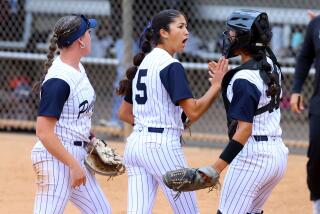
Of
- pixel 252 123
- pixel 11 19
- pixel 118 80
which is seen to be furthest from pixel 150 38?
pixel 11 19

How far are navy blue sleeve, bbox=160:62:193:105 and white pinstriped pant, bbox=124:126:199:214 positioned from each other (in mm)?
256

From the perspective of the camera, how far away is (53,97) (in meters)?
4.86

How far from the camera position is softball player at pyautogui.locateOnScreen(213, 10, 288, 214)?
4824mm

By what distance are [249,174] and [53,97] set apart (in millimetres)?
1125

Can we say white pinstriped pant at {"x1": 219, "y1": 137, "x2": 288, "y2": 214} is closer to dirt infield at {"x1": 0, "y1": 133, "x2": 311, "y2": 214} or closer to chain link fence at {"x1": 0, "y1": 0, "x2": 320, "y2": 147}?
dirt infield at {"x1": 0, "y1": 133, "x2": 311, "y2": 214}

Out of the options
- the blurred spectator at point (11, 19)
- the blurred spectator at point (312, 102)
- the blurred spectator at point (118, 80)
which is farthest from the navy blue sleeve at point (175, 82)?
the blurred spectator at point (11, 19)

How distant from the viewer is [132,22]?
1041 cm

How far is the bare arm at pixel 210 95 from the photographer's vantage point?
498 centimetres

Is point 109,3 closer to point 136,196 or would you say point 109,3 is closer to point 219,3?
point 219,3

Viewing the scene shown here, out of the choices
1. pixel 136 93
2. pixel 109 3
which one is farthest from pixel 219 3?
pixel 136 93

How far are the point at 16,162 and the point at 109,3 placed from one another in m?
2.98

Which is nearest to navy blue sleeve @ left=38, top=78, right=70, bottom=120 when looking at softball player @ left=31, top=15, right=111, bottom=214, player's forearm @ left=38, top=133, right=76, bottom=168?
softball player @ left=31, top=15, right=111, bottom=214

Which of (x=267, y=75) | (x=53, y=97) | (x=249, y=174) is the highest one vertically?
(x=267, y=75)

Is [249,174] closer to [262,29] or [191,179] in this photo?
[191,179]
